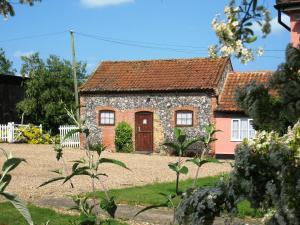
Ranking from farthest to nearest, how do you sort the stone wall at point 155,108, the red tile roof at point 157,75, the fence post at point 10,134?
the fence post at point 10,134 → the red tile roof at point 157,75 → the stone wall at point 155,108

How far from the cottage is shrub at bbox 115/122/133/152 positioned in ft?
0.94

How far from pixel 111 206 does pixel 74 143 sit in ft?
86.0

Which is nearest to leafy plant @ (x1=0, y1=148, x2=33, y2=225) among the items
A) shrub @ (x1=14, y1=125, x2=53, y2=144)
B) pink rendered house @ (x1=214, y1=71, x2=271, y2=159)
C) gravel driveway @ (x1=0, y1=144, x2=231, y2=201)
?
gravel driveway @ (x1=0, y1=144, x2=231, y2=201)

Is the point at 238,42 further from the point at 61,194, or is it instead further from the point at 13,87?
the point at 13,87

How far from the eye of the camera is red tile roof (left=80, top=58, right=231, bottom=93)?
25500 mm

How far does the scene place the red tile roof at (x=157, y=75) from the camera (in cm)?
2550

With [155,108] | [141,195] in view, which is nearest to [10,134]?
[155,108]

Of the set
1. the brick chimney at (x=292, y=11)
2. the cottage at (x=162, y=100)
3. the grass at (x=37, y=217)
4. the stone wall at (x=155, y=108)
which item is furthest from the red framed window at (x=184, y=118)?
the grass at (x=37, y=217)

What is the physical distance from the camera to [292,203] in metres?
2.36

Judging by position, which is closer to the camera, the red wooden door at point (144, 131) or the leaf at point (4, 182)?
the leaf at point (4, 182)

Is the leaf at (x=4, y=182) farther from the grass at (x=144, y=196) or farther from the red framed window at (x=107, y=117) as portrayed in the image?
the red framed window at (x=107, y=117)

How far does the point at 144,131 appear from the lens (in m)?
26.2

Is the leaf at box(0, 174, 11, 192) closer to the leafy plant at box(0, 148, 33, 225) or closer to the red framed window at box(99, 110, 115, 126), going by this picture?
the leafy plant at box(0, 148, 33, 225)

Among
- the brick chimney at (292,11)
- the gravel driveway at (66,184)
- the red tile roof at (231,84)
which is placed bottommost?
the gravel driveway at (66,184)
